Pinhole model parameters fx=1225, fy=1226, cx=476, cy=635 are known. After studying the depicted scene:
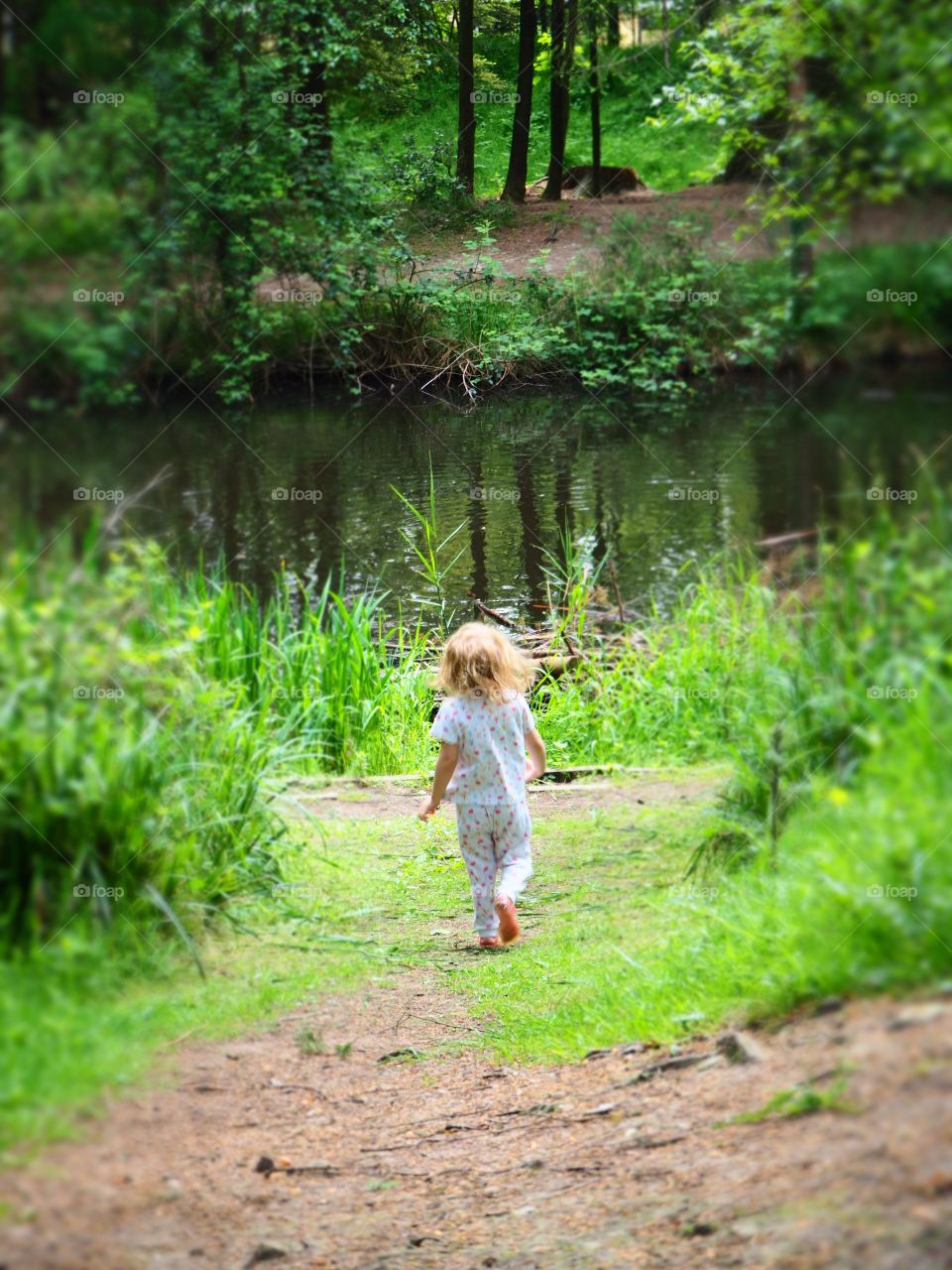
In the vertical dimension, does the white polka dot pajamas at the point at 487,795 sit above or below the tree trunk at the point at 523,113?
below

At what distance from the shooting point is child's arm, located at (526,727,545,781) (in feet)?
14.6

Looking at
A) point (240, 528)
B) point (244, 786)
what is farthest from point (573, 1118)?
point (240, 528)

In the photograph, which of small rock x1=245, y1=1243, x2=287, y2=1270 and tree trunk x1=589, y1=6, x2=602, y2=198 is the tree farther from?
small rock x1=245, y1=1243, x2=287, y2=1270

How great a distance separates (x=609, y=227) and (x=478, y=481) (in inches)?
56.9

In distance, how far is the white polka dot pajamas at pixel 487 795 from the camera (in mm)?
4332

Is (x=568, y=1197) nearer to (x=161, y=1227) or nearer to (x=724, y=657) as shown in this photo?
(x=161, y=1227)

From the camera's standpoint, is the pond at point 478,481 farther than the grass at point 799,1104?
Yes

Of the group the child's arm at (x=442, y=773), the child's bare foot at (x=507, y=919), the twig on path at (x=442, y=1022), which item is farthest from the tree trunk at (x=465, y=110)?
the twig on path at (x=442, y=1022)

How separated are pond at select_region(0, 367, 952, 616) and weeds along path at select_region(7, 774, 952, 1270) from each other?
8.57 feet

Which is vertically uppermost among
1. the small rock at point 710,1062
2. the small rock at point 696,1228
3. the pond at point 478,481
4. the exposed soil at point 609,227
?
the exposed soil at point 609,227

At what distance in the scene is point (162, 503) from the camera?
5.57 metres

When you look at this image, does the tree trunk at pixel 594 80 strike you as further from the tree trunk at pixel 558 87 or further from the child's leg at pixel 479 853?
the child's leg at pixel 479 853

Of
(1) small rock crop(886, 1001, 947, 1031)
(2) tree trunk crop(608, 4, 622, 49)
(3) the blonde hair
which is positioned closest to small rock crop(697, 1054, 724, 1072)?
(1) small rock crop(886, 1001, 947, 1031)

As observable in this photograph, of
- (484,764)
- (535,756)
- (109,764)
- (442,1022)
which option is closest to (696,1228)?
(442,1022)
